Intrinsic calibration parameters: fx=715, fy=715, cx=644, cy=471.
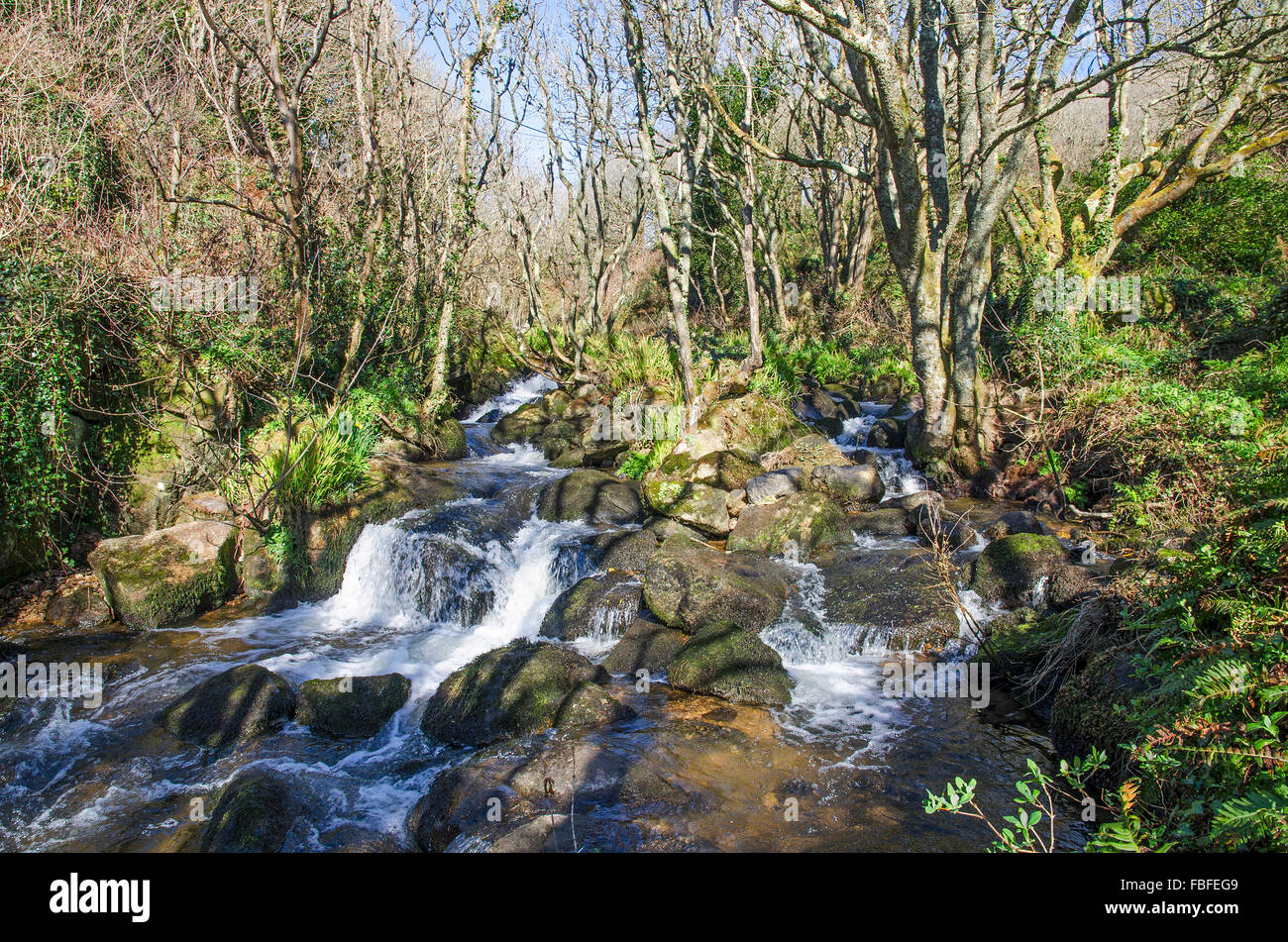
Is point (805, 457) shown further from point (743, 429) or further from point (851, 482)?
point (743, 429)

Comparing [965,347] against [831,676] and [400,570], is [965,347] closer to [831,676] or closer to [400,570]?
[831,676]

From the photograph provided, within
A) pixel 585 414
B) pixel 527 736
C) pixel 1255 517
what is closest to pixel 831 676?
pixel 527 736

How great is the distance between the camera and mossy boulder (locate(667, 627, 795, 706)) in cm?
614

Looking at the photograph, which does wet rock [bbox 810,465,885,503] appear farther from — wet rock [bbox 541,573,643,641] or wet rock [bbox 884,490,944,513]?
wet rock [bbox 541,573,643,641]

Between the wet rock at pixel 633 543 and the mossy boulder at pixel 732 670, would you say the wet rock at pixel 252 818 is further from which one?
the wet rock at pixel 633 543

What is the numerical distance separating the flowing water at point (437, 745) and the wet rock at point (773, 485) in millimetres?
1723

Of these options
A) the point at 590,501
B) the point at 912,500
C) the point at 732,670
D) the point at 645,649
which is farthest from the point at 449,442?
the point at 732,670

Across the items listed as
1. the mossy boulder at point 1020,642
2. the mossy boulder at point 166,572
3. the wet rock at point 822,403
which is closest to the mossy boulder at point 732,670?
the mossy boulder at point 1020,642

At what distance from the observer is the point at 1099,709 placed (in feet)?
14.9

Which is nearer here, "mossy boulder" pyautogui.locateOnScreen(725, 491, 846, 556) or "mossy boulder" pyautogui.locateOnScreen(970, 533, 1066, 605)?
"mossy boulder" pyautogui.locateOnScreen(970, 533, 1066, 605)

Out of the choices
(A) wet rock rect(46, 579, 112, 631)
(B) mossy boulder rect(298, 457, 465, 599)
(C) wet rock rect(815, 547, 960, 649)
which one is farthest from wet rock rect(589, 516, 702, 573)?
(A) wet rock rect(46, 579, 112, 631)

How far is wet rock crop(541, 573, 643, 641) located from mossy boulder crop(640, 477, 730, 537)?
7.10ft

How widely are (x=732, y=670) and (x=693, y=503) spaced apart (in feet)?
13.4

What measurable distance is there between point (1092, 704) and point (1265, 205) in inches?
536
